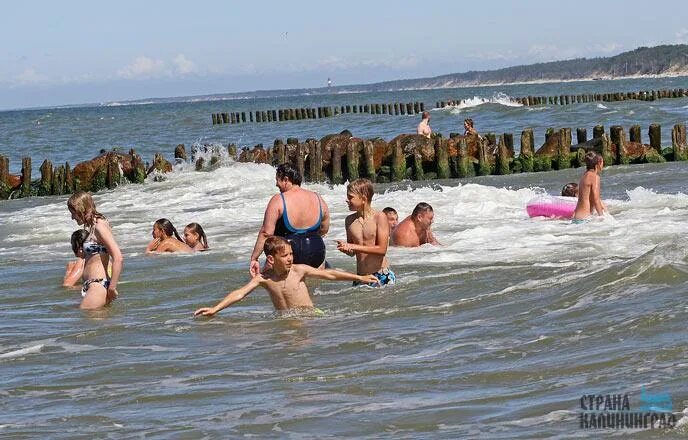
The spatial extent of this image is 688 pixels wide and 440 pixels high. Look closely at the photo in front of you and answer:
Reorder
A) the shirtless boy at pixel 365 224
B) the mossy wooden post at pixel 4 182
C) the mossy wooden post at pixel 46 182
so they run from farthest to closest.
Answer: the mossy wooden post at pixel 4 182, the mossy wooden post at pixel 46 182, the shirtless boy at pixel 365 224

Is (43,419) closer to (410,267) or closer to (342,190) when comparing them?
(410,267)

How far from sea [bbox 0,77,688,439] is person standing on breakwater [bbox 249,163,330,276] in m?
Result: 0.57

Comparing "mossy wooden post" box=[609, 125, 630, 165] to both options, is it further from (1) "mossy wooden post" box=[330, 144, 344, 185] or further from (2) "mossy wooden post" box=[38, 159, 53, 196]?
A: (2) "mossy wooden post" box=[38, 159, 53, 196]

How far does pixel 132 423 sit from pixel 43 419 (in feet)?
2.00

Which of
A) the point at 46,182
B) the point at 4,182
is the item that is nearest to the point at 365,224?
the point at 46,182

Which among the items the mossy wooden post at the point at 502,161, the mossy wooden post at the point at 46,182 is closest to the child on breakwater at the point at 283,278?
the mossy wooden post at the point at 502,161

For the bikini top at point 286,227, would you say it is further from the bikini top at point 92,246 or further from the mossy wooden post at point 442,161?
the mossy wooden post at point 442,161

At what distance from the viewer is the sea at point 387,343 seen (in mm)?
6848

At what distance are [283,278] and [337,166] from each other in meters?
17.8

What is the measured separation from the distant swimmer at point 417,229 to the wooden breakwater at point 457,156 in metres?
13.1

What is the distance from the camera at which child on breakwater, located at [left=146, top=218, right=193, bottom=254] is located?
604 inches

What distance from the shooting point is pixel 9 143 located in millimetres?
59250

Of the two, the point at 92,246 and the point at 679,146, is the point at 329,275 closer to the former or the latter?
the point at 92,246

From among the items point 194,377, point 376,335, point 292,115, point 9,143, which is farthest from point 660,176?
point 292,115
